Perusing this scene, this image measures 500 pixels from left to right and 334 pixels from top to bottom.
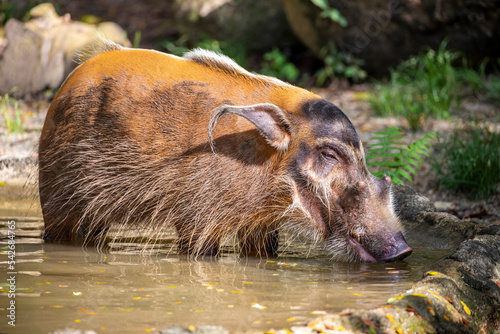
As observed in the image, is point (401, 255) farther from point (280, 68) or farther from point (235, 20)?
point (235, 20)

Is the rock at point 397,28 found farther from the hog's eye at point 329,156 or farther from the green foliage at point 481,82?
the hog's eye at point 329,156

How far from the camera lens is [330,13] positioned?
11.4 m

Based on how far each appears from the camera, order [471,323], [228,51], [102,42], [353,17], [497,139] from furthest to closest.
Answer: [228,51], [353,17], [497,139], [102,42], [471,323]

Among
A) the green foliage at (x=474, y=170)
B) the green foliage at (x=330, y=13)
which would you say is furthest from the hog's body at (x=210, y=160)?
the green foliage at (x=330, y=13)

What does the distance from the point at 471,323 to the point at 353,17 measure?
348 inches

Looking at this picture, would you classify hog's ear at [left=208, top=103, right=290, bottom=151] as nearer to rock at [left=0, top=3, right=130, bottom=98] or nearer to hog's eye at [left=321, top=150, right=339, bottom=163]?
hog's eye at [left=321, top=150, right=339, bottom=163]

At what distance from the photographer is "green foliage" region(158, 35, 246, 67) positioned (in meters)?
12.6

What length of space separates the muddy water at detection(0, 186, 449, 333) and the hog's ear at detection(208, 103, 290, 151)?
2.80ft

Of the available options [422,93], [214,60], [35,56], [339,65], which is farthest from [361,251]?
[35,56]

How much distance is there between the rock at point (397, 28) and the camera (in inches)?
424

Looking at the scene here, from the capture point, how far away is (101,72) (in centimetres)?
498

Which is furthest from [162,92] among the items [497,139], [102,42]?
[497,139]

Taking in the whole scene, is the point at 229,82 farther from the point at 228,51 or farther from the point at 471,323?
the point at 228,51

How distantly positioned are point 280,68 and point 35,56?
444 centimetres
